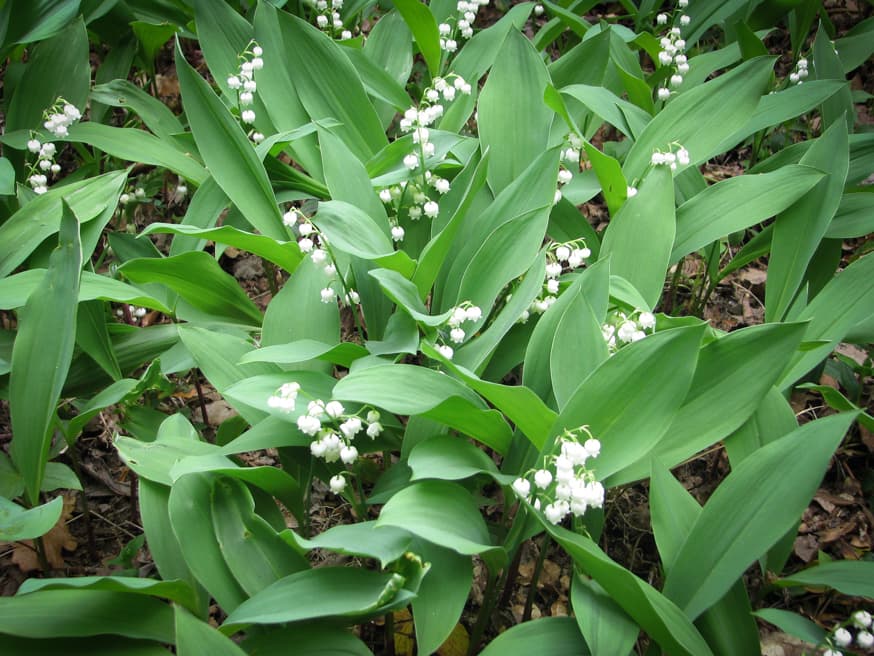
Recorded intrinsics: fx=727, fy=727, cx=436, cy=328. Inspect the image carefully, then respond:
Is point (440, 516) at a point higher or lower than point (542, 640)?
higher

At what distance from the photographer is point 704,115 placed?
229 centimetres

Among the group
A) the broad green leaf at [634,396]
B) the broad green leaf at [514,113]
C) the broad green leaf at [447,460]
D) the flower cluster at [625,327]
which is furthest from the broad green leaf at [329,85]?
the broad green leaf at [634,396]

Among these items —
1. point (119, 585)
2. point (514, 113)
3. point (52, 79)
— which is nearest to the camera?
point (119, 585)

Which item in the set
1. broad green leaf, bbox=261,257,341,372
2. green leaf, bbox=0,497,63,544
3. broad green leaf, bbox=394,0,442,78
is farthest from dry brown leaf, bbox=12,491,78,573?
broad green leaf, bbox=394,0,442,78

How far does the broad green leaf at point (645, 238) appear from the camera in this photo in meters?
1.96

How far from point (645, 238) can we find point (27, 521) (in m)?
1.64

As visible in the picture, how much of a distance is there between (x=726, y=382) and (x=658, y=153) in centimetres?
75

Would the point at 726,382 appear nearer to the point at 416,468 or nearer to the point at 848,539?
the point at 416,468

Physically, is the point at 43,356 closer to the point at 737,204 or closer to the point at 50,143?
the point at 50,143

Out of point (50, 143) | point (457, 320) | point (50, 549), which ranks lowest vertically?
point (50, 549)

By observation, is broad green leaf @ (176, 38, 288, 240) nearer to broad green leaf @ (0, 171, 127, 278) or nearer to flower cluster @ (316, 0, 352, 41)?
broad green leaf @ (0, 171, 127, 278)

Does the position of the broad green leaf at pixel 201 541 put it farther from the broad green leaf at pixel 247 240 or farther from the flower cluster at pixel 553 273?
the flower cluster at pixel 553 273

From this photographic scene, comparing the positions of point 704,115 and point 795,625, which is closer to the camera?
point 795,625

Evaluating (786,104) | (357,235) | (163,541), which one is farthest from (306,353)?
(786,104)
